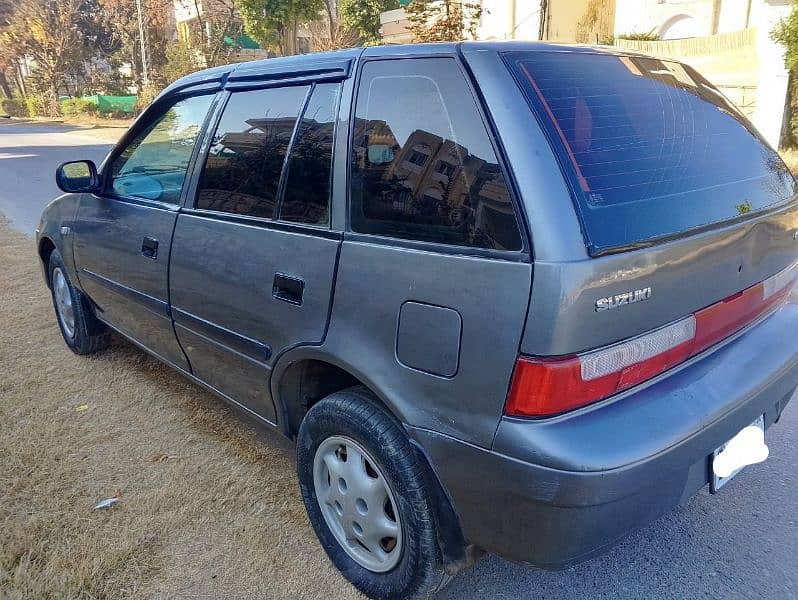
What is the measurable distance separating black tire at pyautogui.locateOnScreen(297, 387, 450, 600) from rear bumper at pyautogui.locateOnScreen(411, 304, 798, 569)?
0.11m

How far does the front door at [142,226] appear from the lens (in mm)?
3033

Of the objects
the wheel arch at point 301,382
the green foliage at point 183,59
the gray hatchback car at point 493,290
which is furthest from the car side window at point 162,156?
the green foliage at point 183,59

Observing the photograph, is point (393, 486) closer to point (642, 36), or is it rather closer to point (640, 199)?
point (640, 199)

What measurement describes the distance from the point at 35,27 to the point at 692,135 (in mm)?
36751

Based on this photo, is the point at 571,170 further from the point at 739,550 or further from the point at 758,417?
the point at 739,550

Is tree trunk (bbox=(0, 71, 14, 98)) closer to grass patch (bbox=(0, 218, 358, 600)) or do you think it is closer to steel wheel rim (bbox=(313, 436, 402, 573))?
grass patch (bbox=(0, 218, 358, 600))

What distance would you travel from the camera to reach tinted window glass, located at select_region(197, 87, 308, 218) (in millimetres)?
2484

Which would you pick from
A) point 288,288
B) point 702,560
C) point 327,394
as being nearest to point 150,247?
point 288,288

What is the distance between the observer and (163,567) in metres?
2.42

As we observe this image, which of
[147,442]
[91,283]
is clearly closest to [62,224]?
[91,283]

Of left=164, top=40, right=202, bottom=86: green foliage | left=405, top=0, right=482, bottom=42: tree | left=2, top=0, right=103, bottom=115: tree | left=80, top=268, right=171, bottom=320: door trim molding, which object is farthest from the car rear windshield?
left=2, top=0, right=103, bottom=115: tree

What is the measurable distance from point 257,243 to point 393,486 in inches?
41.7

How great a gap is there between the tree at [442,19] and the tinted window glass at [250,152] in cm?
1159

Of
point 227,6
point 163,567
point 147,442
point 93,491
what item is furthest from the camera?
point 227,6
